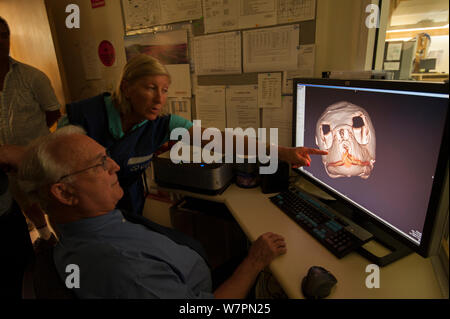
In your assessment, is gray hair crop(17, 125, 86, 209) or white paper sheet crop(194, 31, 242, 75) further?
white paper sheet crop(194, 31, 242, 75)

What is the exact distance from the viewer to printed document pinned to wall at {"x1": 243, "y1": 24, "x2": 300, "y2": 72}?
4.83ft

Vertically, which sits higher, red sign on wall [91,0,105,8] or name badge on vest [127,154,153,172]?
red sign on wall [91,0,105,8]

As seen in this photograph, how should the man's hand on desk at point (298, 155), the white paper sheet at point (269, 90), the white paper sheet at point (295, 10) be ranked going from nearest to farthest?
the man's hand on desk at point (298, 155), the white paper sheet at point (295, 10), the white paper sheet at point (269, 90)

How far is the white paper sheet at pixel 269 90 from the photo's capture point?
1565 mm

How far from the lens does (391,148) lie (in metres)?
0.82

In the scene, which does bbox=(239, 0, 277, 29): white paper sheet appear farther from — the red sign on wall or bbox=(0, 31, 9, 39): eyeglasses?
bbox=(0, 31, 9, 39): eyeglasses

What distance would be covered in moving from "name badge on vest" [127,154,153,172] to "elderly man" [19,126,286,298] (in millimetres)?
449

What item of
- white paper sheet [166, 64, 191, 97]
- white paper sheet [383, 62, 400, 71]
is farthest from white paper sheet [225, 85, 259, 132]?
white paper sheet [383, 62, 400, 71]

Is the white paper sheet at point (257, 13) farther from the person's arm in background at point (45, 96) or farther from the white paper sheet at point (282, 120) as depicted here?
the person's arm in background at point (45, 96)

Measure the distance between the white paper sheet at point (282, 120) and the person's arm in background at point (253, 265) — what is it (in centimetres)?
78

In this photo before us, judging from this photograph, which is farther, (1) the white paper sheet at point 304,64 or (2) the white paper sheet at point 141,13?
(2) the white paper sheet at point 141,13

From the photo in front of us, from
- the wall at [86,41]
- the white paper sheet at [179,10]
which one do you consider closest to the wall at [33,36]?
the wall at [86,41]
